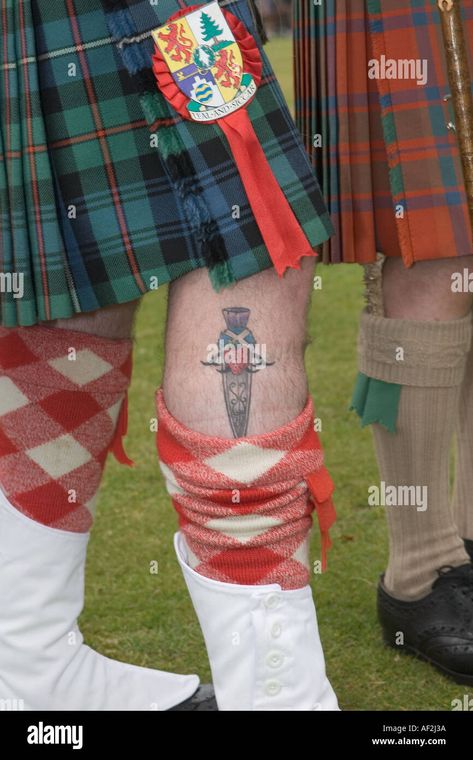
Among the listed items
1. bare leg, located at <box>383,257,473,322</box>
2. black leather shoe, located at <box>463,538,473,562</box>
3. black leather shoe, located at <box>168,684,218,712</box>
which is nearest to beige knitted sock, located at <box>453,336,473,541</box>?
black leather shoe, located at <box>463,538,473,562</box>

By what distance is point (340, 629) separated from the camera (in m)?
2.03

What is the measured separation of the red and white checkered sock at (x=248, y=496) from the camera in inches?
47.3

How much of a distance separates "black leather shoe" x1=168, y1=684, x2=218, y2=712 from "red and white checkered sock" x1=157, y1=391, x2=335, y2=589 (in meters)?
0.38

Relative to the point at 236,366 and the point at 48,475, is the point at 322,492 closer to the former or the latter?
the point at 236,366

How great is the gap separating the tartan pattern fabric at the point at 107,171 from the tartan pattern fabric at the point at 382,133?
45 cm

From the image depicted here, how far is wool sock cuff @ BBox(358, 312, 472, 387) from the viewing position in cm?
178

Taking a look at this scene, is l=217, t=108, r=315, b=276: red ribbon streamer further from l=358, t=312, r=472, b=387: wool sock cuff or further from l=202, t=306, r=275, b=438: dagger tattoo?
l=358, t=312, r=472, b=387: wool sock cuff

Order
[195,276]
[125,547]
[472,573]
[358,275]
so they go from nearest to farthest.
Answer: [195,276] < [472,573] < [125,547] < [358,275]

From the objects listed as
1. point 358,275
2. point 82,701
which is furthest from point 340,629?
point 358,275

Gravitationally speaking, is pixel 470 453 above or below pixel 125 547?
above

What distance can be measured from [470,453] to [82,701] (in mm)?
806
